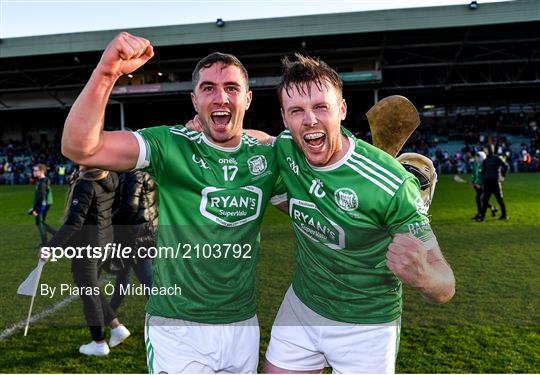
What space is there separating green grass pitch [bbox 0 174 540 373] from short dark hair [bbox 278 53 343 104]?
265cm

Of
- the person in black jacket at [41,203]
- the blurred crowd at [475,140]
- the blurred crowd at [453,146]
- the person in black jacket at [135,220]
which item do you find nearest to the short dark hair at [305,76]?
the person in black jacket at [135,220]

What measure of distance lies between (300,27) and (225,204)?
1046 inches

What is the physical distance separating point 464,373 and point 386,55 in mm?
29868

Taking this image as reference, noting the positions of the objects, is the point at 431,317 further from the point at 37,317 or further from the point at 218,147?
the point at 37,317

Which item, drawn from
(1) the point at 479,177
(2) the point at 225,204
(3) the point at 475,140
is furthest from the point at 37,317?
(3) the point at 475,140

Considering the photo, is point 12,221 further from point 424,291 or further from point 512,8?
point 512,8

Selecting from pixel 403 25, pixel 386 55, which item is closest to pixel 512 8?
pixel 403 25

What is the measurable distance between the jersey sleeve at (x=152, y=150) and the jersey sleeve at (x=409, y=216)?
113 cm

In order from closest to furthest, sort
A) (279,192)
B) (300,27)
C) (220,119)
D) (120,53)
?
(120,53)
(220,119)
(279,192)
(300,27)

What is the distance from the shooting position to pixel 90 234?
13.9 feet

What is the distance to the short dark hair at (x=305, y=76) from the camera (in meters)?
2.25

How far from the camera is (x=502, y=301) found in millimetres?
5355

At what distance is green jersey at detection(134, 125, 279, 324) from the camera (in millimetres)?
2312

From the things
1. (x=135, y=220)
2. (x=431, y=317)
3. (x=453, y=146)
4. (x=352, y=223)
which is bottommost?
(x=431, y=317)
